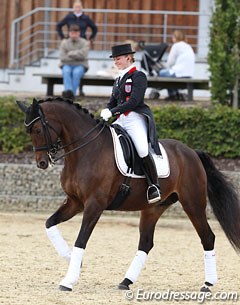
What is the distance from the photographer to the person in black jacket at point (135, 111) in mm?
10453

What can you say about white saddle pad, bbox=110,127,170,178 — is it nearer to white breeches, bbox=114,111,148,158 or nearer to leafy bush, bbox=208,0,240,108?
white breeches, bbox=114,111,148,158

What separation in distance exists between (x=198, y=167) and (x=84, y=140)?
1.45 metres

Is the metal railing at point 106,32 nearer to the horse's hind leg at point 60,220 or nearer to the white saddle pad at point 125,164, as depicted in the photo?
the white saddle pad at point 125,164

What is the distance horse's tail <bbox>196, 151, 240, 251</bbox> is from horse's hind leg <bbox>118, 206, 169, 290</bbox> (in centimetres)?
70

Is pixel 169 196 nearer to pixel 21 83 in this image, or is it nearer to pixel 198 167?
pixel 198 167

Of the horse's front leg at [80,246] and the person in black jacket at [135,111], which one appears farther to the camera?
the person in black jacket at [135,111]

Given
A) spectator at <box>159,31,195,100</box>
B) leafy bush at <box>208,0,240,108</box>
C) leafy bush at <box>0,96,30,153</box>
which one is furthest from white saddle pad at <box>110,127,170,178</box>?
spectator at <box>159,31,195,100</box>

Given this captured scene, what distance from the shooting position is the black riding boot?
10.5 m

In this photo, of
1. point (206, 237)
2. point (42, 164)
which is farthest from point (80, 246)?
point (206, 237)

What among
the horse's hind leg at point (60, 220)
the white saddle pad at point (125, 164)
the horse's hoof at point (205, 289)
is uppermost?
the white saddle pad at point (125, 164)

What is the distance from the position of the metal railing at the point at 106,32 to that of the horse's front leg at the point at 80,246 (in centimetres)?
1357

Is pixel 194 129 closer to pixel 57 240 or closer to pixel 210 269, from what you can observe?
pixel 210 269

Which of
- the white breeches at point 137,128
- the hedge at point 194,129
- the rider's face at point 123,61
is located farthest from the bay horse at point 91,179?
the hedge at point 194,129

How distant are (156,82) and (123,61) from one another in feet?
32.9
